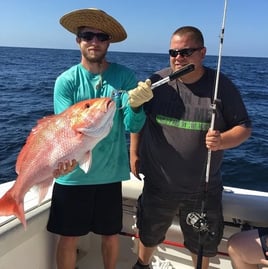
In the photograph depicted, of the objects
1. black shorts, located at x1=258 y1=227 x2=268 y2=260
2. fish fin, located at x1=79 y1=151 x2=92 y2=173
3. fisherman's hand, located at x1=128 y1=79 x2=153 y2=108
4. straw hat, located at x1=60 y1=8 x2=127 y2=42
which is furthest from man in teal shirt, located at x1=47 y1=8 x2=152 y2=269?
black shorts, located at x1=258 y1=227 x2=268 y2=260

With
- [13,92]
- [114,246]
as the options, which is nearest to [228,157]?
[114,246]

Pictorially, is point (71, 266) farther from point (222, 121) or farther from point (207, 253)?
point (222, 121)

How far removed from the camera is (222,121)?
10.5 feet

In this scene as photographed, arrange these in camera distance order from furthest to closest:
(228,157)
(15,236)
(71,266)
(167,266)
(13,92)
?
(13,92) < (228,157) < (167,266) < (71,266) < (15,236)

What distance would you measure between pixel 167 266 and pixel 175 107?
1.64 m

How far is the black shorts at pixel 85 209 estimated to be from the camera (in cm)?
322

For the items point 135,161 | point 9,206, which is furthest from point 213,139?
point 9,206

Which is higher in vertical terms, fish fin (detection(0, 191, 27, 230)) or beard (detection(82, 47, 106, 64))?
beard (detection(82, 47, 106, 64))

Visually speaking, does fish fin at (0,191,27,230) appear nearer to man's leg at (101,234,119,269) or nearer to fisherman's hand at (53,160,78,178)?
fisherman's hand at (53,160,78,178)

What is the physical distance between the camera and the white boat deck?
3094 mm

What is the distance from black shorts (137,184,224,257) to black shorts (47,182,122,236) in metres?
0.26

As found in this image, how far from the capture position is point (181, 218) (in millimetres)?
3432

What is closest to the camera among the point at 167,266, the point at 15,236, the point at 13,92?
the point at 15,236

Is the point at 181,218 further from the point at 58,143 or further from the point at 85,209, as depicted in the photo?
the point at 58,143
